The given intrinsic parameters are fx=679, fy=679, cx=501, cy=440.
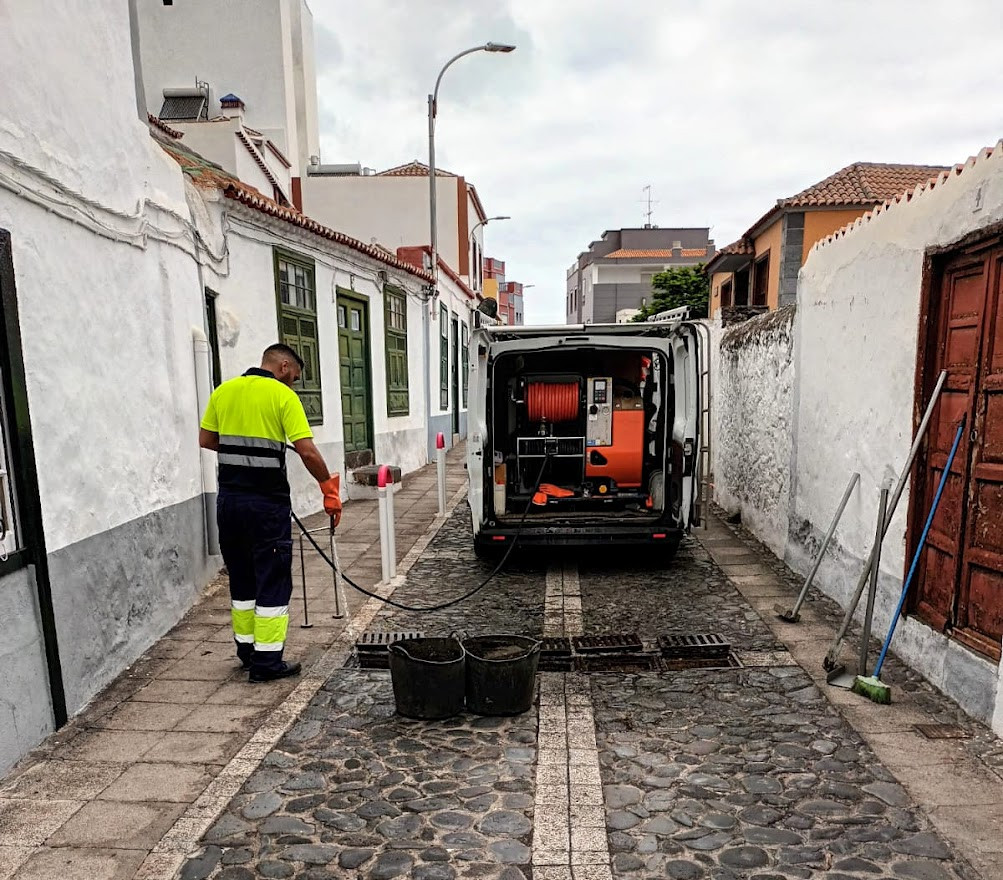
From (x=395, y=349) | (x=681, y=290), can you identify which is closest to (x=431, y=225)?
(x=395, y=349)

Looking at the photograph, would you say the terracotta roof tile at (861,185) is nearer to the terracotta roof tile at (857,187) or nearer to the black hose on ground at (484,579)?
the terracotta roof tile at (857,187)

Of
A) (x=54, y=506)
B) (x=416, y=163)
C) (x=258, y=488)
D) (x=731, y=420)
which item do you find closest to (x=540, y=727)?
(x=258, y=488)

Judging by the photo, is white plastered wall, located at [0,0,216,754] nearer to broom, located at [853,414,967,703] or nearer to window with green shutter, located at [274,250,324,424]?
window with green shutter, located at [274,250,324,424]

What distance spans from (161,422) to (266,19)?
15.6m

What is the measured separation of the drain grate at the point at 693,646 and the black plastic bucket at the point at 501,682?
119 centimetres

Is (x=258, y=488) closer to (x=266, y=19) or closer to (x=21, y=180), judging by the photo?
(x=21, y=180)

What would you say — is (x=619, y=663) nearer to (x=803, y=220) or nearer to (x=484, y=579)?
(x=484, y=579)

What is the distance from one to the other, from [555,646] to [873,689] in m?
1.90

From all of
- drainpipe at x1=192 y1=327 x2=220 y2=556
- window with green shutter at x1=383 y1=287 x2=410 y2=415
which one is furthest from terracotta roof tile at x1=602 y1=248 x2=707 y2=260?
drainpipe at x1=192 y1=327 x2=220 y2=556

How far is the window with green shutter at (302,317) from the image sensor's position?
27.2 ft

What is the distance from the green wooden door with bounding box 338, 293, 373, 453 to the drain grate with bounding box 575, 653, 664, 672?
6.45 meters

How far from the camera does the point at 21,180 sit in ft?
10.6

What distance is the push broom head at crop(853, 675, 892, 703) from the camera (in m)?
3.67

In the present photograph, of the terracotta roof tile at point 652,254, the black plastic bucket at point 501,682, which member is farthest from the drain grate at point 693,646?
the terracotta roof tile at point 652,254
